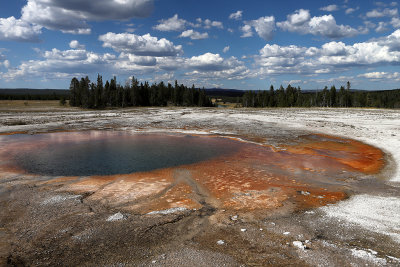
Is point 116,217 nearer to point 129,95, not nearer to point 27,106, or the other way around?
point 27,106

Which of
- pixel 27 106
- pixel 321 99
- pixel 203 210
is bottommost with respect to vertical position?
pixel 203 210

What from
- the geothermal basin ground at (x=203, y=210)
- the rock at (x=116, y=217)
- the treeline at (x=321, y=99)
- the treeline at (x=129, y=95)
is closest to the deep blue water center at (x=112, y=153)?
the geothermal basin ground at (x=203, y=210)

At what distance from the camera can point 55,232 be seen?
21.3 ft

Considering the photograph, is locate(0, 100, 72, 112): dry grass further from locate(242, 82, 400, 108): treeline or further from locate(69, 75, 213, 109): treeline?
locate(242, 82, 400, 108): treeline

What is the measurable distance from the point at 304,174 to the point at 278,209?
4850 millimetres

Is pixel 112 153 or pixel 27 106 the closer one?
pixel 112 153

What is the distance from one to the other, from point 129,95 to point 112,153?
264 ft

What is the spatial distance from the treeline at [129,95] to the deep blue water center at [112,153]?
59571 mm

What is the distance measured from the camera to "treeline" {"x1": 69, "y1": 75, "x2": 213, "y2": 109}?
7906cm

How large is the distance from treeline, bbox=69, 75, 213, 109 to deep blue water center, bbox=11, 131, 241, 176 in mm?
59571

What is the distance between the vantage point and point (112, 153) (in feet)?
56.6

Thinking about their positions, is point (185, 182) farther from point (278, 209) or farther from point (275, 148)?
point (275, 148)

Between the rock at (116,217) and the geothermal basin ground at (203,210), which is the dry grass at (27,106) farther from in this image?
the rock at (116,217)

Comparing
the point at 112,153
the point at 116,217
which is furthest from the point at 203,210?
the point at 112,153
